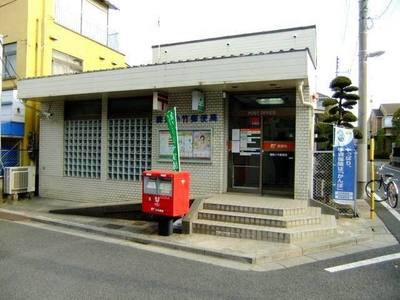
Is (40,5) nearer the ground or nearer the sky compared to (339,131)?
nearer the sky

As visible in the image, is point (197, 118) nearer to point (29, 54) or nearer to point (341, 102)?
point (341, 102)

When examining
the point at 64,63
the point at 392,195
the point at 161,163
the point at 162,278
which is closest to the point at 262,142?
the point at 161,163

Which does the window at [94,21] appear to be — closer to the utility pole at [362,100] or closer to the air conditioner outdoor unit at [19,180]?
the air conditioner outdoor unit at [19,180]

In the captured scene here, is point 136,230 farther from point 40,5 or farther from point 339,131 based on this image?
point 40,5

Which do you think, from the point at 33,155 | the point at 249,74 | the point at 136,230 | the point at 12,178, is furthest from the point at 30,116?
the point at 249,74

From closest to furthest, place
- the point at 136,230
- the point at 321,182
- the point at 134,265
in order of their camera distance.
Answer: the point at 134,265 → the point at 136,230 → the point at 321,182

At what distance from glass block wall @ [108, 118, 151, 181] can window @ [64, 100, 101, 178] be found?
62 centimetres

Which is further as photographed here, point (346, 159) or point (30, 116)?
point (30, 116)

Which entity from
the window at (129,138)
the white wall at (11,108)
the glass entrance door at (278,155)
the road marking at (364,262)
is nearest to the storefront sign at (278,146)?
the glass entrance door at (278,155)

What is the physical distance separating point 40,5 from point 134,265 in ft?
42.9

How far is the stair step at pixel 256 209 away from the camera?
866 cm

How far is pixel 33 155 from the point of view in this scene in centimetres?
1530

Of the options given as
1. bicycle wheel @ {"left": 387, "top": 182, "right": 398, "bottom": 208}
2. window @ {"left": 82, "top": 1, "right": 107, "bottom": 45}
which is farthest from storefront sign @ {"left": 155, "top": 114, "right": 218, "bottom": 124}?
window @ {"left": 82, "top": 1, "right": 107, "bottom": 45}

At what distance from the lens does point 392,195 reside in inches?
500
